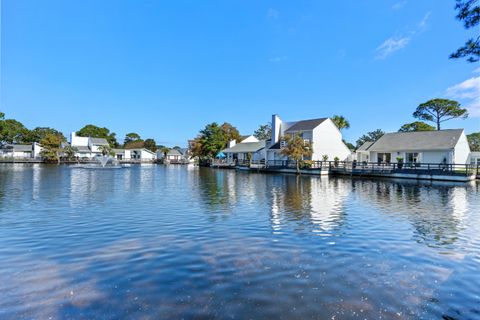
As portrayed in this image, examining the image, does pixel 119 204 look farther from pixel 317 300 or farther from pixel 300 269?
pixel 317 300

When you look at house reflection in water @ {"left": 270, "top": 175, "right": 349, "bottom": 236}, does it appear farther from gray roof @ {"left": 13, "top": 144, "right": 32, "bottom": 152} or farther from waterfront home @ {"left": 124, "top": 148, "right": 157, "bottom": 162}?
gray roof @ {"left": 13, "top": 144, "right": 32, "bottom": 152}

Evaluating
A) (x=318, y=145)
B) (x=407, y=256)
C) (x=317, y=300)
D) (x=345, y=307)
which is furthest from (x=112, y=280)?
(x=318, y=145)

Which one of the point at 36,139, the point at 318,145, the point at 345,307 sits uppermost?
the point at 36,139

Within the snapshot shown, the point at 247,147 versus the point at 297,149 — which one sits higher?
the point at 247,147

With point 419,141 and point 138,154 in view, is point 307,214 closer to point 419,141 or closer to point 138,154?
point 419,141

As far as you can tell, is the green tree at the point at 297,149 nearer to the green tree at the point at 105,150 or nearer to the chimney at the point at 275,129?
the chimney at the point at 275,129

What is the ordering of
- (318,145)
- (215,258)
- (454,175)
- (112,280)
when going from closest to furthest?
(112,280), (215,258), (454,175), (318,145)

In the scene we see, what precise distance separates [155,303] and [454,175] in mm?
33929

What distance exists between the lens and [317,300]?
191 inches

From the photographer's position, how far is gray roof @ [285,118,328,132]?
1807 inches

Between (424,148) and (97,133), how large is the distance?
11021 cm

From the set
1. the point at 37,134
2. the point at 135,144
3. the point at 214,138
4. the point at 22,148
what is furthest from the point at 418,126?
the point at 37,134

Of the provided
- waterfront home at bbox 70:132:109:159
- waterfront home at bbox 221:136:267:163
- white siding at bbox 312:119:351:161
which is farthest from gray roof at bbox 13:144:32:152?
white siding at bbox 312:119:351:161

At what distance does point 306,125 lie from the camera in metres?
47.4
